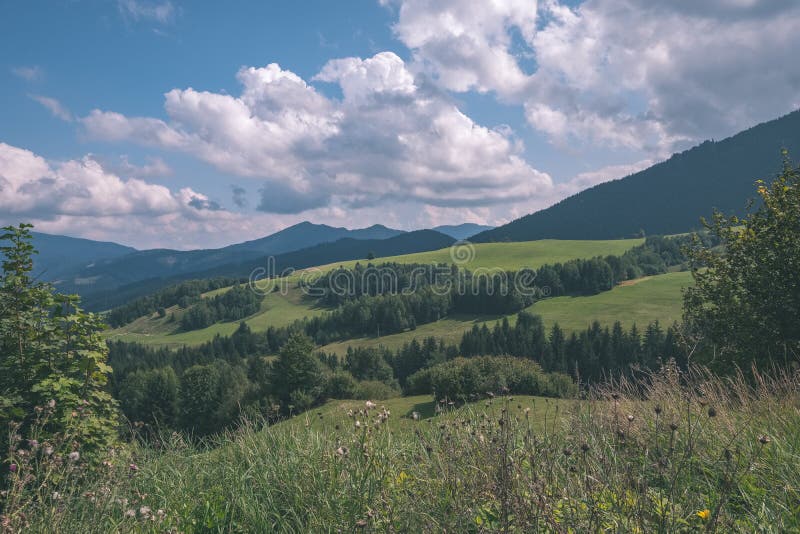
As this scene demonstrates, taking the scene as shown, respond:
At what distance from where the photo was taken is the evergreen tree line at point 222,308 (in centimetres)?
16975

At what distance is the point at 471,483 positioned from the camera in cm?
475

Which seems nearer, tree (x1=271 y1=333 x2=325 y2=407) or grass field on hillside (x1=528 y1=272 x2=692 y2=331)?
tree (x1=271 y1=333 x2=325 y2=407)

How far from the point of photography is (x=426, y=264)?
199000mm

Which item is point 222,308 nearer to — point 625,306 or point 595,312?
point 595,312

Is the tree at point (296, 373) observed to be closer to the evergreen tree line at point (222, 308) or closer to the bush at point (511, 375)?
the bush at point (511, 375)

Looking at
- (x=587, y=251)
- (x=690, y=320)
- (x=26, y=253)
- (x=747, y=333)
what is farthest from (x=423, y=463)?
(x=587, y=251)

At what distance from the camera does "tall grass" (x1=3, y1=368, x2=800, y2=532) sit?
156 inches

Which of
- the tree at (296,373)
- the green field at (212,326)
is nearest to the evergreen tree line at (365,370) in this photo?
the tree at (296,373)

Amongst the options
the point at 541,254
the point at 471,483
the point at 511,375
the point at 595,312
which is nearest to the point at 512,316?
the point at 595,312

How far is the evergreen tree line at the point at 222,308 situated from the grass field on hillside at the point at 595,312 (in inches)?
2228

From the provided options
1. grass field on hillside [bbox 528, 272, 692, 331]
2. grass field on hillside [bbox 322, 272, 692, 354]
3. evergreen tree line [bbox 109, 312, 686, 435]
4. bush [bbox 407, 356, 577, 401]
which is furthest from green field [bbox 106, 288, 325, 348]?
bush [bbox 407, 356, 577, 401]

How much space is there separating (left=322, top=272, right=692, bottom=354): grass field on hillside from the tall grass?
348 feet

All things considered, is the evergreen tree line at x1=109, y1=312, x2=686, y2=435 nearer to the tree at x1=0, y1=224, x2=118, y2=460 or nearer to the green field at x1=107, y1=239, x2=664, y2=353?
the green field at x1=107, y1=239, x2=664, y2=353

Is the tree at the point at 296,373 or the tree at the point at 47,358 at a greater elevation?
the tree at the point at 47,358
